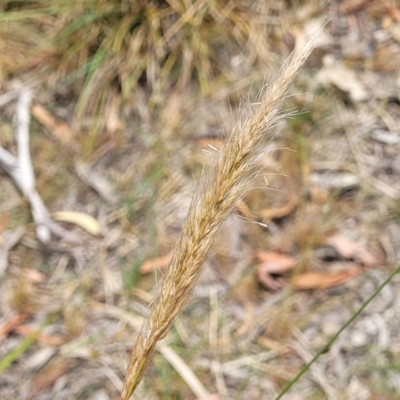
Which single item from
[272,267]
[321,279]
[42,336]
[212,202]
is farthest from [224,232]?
[212,202]

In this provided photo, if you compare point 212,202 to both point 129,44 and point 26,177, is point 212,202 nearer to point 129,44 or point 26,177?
point 26,177

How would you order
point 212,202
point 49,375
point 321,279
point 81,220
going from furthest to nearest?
point 81,220 → point 321,279 → point 49,375 → point 212,202

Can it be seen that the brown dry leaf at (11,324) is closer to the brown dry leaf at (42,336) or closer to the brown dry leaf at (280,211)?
the brown dry leaf at (42,336)

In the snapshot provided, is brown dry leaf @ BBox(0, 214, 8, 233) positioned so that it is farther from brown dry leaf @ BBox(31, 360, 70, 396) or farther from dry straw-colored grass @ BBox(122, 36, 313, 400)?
dry straw-colored grass @ BBox(122, 36, 313, 400)

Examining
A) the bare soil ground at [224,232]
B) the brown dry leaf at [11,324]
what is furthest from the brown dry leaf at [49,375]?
the brown dry leaf at [11,324]

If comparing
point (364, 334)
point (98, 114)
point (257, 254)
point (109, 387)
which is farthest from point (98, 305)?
point (364, 334)

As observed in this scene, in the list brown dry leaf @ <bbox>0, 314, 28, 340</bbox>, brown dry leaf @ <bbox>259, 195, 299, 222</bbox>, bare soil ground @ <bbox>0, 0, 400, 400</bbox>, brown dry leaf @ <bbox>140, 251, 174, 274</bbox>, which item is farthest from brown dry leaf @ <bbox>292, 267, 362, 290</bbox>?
brown dry leaf @ <bbox>0, 314, 28, 340</bbox>

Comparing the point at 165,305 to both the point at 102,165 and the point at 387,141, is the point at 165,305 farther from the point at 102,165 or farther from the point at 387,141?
the point at 387,141
